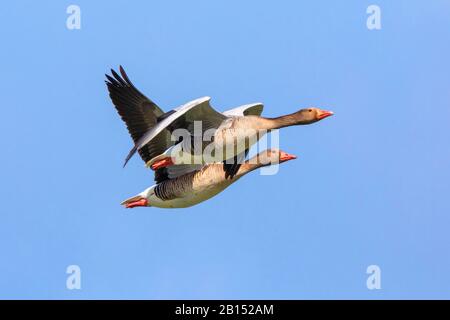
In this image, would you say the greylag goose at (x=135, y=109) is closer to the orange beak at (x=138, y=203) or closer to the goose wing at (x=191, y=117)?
the orange beak at (x=138, y=203)

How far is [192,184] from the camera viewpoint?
13.4m

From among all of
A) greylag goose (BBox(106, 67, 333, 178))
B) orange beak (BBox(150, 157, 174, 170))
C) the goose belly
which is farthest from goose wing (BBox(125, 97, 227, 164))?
the goose belly

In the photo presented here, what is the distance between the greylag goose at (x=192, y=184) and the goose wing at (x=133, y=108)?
62 cm

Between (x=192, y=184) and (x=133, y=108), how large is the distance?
1.51m

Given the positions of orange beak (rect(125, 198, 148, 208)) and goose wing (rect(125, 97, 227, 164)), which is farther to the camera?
orange beak (rect(125, 198, 148, 208))

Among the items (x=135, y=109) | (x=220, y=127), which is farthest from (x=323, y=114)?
(x=135, y=109)

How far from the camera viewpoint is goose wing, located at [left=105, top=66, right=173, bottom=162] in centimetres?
1398

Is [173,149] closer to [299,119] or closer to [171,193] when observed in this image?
[171,193]

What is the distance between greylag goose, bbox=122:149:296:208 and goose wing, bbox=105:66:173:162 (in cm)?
62

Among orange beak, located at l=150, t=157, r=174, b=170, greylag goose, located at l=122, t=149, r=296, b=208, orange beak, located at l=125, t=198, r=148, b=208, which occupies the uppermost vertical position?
orange beak, located at l=150, t=157, r=174, b=170

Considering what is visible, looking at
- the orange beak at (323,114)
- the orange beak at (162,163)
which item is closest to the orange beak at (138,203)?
the orange beak at (162,163)

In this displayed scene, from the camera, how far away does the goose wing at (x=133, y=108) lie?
14.0 metres

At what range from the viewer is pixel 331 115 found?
499 inches

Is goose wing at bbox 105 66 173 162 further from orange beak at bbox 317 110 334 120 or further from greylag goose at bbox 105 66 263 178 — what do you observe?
orange beak at bbox 317 110 334 120
